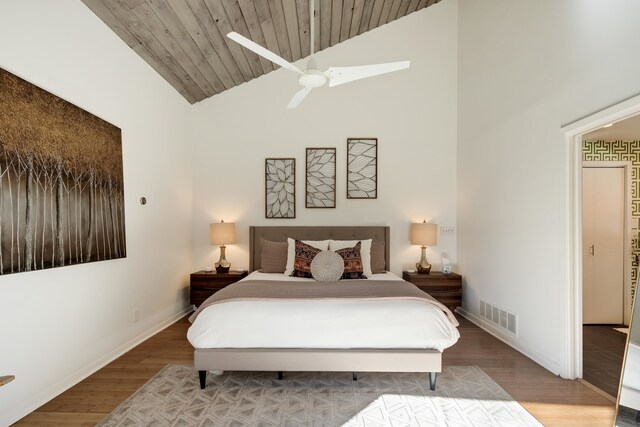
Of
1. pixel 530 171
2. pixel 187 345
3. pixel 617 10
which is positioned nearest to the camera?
pixel 617 10

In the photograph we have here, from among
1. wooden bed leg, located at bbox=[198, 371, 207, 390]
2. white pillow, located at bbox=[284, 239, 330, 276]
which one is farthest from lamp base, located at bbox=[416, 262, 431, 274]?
wooden bed leg, located at bbox=[198, 371, 207, 390]

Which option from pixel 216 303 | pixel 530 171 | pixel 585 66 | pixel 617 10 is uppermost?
pixel 617 10

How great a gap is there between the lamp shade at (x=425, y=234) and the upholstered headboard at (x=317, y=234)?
0.39 meters

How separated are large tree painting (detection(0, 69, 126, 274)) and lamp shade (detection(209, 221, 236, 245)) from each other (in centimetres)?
136

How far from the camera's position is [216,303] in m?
2.45

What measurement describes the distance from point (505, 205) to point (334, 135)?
2.34 m

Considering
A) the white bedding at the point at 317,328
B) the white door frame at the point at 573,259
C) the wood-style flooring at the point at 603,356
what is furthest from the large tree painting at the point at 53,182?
the wood-style flooring at the point at 603,356

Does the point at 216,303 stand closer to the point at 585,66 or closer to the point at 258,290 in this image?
the point at 258,290

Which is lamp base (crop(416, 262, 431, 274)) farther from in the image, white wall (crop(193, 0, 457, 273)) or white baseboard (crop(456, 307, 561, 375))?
white baseboard (crop(456, 307, 561, 375))

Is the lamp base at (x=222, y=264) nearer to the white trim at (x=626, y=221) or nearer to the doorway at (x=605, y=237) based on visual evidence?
the doorway at (x=605, y=237)

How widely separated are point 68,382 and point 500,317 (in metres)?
3.95

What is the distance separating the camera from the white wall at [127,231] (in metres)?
2.08

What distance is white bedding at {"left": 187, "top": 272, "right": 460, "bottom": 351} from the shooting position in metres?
2.39

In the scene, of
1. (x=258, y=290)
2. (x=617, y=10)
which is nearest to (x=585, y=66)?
(x=617, y=10)
